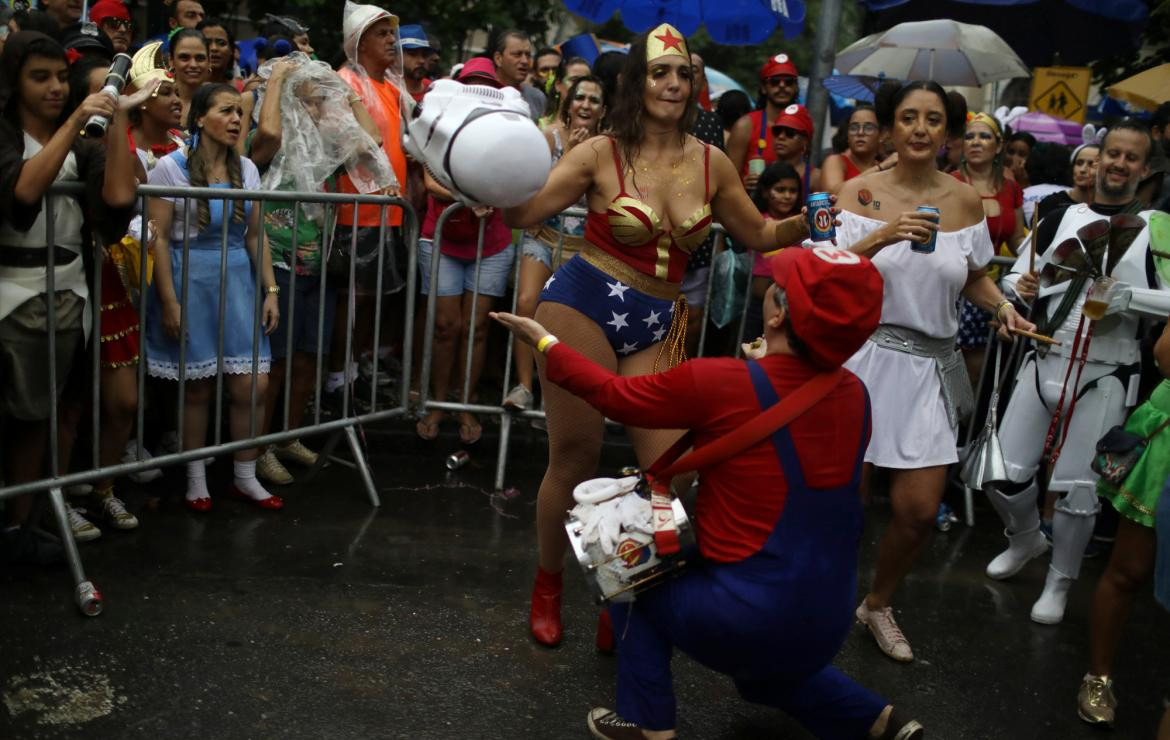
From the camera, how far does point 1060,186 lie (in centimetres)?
899

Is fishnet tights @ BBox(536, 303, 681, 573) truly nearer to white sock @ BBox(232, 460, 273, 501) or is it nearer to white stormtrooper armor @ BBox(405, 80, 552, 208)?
white stormtrooper armor @ BBox(405, 80, 552, 208)

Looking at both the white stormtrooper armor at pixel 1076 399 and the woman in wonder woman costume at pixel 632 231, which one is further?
the white stormtrooper armor at pixel 1076 399

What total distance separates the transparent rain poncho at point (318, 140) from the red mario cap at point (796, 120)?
8.86 feet

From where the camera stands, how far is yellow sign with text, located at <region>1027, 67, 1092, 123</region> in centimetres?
1166

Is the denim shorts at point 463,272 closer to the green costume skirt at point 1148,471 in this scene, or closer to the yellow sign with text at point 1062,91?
the green costume skirt at point 1148,471

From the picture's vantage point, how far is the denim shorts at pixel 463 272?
21.7 ft

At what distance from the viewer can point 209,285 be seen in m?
5.35

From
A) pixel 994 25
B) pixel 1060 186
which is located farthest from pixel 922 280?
pixel 994 25

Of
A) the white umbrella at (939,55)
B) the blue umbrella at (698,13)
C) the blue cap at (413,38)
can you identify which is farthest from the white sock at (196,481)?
the white umbrella at (939,55)

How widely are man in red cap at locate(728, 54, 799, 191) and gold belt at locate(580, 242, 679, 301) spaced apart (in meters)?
4.03

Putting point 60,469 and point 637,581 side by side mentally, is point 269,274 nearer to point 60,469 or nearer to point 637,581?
point 60,469

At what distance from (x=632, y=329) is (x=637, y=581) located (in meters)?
1.08

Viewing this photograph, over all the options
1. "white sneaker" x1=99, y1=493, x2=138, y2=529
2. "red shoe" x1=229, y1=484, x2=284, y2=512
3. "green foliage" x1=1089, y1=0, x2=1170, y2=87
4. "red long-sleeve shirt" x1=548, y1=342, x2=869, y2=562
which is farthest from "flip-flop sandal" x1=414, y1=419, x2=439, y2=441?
"green foliage" x1=1089, y1=0, x2=1170, y2=87

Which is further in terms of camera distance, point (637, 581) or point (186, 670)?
point (186, 670)
